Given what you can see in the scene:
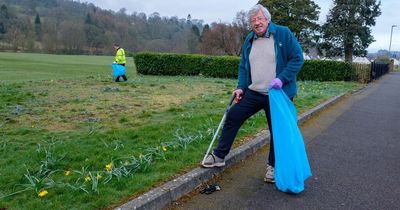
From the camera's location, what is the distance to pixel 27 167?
4625 mm

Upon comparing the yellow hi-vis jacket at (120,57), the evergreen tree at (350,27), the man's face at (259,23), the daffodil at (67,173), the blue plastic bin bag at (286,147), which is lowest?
the daffodil at (67,173)

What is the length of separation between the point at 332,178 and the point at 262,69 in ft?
5.48

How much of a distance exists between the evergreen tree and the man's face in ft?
131

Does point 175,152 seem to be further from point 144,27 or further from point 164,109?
point 144,27

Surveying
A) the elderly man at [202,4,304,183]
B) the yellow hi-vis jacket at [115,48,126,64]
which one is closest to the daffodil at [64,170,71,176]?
the elderly man at [202,4,304,183]

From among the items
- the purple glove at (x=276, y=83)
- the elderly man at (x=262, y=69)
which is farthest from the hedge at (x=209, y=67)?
the purple glove at (x=276, y=83)

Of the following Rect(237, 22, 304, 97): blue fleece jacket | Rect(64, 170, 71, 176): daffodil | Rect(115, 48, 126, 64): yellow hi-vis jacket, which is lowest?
Rect(64, 170, 71, 176): daffodil

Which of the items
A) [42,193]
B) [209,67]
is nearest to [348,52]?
[209,67]

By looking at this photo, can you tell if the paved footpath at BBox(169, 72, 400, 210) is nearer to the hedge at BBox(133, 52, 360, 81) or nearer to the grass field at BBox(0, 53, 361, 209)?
the grass field at BBox(0, 53, 361, 209)

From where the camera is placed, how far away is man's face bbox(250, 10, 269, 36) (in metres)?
4.18

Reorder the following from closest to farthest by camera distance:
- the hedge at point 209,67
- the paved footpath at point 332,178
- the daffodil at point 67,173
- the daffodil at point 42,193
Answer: the daffodil at point 42,193 → the paved footpath at point 332,178 → the daffodil at point 67,173 → the hedge at point 209,67

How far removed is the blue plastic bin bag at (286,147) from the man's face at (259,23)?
0.67 meters

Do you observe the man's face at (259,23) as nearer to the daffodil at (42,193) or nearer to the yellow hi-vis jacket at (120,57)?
the daffodil at (42,193)

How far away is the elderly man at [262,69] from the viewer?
166 inches
